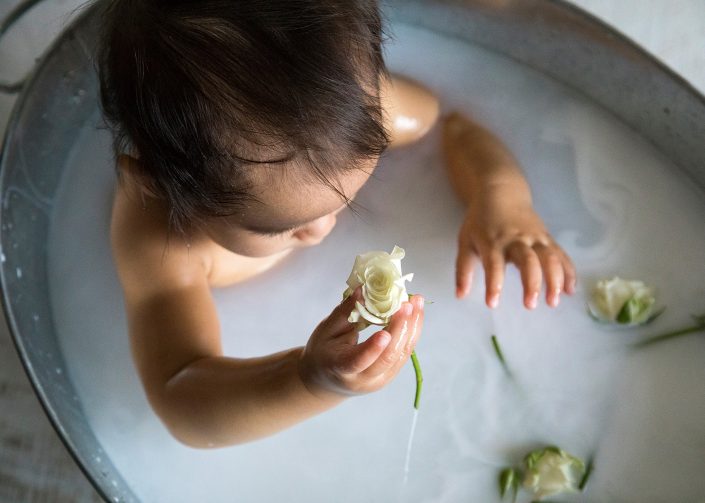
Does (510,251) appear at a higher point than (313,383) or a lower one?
higher

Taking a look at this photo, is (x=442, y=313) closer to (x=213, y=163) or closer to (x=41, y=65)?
(x=213, y=163)

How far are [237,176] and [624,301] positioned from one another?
58 centimetres

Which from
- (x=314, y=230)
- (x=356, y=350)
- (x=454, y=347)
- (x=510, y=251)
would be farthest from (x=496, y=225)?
(x=356, y=350)

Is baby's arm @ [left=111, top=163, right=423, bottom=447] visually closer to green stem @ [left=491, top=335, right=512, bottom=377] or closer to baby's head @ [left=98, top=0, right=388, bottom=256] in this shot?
baby's head @ [left=98, top=0, right=388, bottom=256]

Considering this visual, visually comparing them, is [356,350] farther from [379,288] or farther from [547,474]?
[547,474]

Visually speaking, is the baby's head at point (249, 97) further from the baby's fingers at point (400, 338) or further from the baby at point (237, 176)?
the baby's fingers at point (400, 338)

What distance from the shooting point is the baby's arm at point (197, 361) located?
2.82 feet

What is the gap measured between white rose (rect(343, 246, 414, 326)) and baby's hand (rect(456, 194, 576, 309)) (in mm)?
384

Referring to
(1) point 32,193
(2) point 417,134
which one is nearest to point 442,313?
(2) point 417,134

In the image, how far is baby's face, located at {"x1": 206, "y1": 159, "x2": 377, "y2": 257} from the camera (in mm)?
794

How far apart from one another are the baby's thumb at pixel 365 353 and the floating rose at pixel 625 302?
17.9 inches

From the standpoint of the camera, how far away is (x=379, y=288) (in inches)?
26.8

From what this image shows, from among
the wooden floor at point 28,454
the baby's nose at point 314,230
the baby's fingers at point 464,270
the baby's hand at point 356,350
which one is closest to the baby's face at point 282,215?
the baby's nose at point 314,230

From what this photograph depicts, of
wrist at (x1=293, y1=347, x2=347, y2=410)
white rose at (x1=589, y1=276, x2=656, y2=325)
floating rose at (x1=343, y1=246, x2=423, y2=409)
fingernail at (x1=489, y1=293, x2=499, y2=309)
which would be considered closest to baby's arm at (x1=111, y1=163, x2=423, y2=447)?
wrist at (x1=293, y1=347, x2=347, y2=410)
